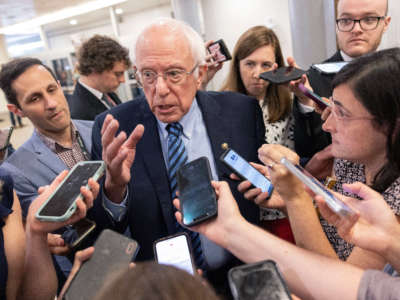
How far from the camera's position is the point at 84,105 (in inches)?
102

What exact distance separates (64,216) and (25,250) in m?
0.28

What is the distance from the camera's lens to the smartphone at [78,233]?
1.04 meters

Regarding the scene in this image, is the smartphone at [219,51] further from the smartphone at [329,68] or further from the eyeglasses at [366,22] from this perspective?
the smartphone at [329,68]

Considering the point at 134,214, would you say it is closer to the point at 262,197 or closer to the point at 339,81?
the point at 262,197

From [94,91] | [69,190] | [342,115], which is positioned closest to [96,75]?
[94,91]

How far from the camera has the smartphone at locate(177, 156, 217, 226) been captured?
3.14 feet

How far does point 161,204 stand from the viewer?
51.7 inches

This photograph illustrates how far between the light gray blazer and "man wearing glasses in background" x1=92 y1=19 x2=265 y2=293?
26cm

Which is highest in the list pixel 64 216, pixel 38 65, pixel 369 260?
pixel 38 65

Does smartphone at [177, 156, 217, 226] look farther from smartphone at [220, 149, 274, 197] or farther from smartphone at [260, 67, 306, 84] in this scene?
smartphone at [260, 67, 306, 84]

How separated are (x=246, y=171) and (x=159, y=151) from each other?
458 millimetres

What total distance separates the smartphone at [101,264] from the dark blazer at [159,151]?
0.38 m

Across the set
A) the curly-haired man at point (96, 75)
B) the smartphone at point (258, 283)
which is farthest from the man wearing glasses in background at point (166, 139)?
the curly-haired man at point (96, 75)

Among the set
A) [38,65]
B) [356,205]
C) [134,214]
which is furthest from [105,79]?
[356,205]
